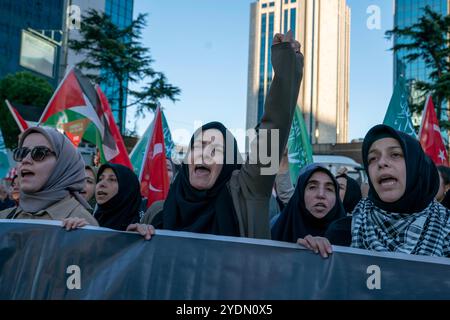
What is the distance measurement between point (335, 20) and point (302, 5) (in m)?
4.76

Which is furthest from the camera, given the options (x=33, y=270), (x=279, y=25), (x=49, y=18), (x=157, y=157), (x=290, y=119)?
(x=279, y=25)

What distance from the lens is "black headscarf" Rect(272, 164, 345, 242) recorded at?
2.96 meters

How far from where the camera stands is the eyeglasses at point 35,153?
8.03ft

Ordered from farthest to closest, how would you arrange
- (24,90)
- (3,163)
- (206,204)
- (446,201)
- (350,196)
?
(24,90)
(3,163)
(350,196)
(446,201)
(206,204)

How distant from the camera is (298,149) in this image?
19.5ft

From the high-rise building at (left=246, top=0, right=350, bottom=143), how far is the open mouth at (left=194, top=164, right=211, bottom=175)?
171 ft

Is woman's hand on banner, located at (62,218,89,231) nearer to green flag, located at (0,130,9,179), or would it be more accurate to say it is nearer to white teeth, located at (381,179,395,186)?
white teeth, located at (381,179,395,186)

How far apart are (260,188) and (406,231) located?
62 centimetres

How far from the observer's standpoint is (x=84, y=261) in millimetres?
1897

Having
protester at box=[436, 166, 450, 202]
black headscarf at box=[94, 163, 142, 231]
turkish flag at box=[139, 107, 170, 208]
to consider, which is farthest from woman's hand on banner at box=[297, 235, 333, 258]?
turkish flag at box=[139, 107, 170, 208]

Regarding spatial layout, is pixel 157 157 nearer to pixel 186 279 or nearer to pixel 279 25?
pixel 186 279

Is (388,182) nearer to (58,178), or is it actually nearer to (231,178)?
(231,178)

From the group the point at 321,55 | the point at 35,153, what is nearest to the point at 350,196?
the point at 35,153

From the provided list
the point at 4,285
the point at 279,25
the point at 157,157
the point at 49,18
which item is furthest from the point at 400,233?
the point at 279,25
